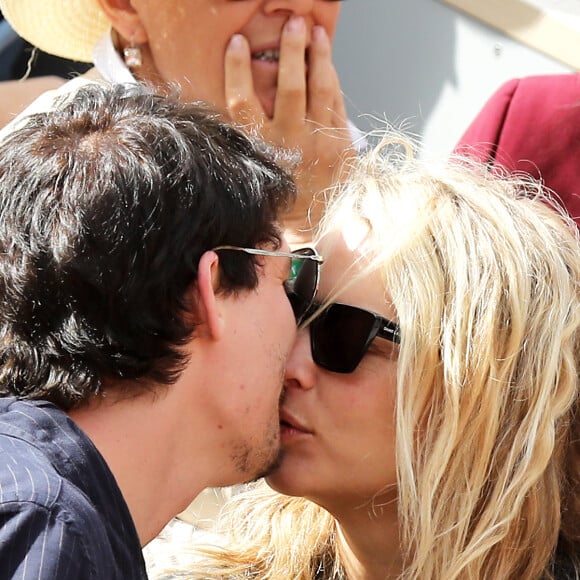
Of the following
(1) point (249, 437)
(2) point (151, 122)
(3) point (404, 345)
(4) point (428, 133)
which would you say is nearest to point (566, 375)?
(3) point (404, 345)

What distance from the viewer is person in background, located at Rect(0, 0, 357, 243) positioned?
2014mm

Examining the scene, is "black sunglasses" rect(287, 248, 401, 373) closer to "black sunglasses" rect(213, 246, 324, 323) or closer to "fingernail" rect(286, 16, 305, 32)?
"black sunglasses" rect(213, 246, 324, 323)

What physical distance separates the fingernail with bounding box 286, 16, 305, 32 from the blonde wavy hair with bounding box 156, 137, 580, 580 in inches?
20.3

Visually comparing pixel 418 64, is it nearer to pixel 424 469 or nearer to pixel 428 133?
pixel 428 133

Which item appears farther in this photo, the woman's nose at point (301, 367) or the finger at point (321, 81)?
the finger at point (321, 81)

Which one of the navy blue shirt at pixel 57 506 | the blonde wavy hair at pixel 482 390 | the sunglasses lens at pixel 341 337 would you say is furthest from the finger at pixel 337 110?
the navy blue shirt at pixel 57 506

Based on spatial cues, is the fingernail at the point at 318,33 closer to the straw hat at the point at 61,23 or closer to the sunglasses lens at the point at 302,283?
the straw hat at the point at 61,23

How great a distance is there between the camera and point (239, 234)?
1.43 meters

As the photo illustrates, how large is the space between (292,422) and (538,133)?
36.5 inches

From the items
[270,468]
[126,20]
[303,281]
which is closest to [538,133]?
[303,281]

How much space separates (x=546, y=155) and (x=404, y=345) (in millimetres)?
774

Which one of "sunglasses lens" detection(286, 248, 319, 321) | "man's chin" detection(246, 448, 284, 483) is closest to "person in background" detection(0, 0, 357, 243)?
"sunglasses lens" detection(286, 248, 319, 321)

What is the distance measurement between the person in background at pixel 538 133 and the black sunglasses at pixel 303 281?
0.62 m

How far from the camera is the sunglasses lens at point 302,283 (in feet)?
5.54
